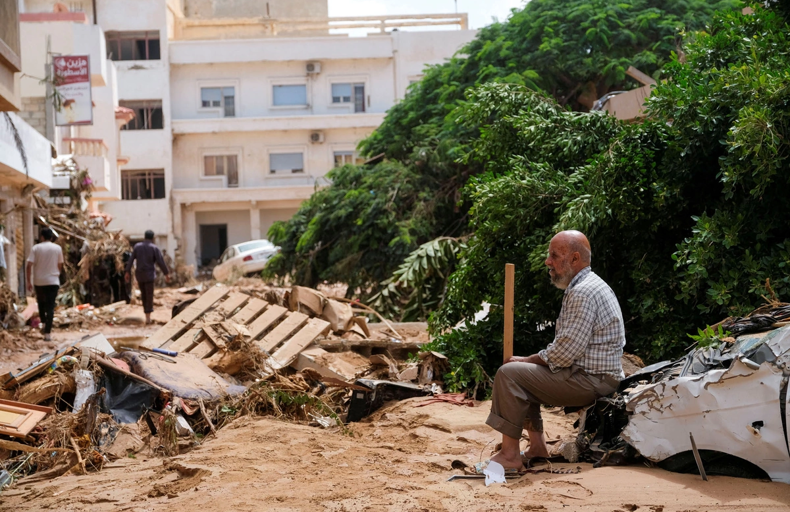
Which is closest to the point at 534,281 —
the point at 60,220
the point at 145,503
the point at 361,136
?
the point at 145,503

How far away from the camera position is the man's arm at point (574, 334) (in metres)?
5.07

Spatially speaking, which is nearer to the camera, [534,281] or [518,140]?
[534,281]

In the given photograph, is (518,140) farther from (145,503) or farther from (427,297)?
(145,503)

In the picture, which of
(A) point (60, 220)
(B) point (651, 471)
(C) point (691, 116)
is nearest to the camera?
(B) point (651, 471)

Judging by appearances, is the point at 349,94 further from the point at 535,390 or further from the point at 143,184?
the point at 535,390

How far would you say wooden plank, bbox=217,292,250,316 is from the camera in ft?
35.2

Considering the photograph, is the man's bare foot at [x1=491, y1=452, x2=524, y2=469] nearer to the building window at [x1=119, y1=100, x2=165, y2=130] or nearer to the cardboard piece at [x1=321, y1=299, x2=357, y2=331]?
the cardboard piece at [x1=321, y1=299, x2=357, y2=331]

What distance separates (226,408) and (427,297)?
580 cm

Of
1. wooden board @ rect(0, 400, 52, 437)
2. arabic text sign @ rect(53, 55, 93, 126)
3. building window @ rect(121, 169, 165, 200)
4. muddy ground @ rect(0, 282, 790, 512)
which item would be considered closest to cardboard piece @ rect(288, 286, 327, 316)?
muddy ground @ rect(0, 282, 790, 512)

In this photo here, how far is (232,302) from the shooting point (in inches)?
430

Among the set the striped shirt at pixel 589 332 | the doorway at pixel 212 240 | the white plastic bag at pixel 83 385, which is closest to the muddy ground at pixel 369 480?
the striped shirt at pixel 589 332

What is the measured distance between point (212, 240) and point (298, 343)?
29.7 m

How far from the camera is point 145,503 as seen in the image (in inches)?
202

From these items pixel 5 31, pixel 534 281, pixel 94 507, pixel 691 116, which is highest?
pixel 5 31
